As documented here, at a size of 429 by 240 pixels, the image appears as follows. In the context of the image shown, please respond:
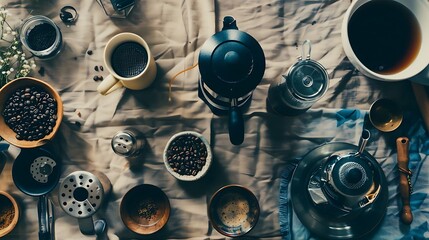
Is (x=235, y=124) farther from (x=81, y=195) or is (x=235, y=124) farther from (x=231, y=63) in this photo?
(x=81, y=195)

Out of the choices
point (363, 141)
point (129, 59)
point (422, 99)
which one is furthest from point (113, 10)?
point (422, 99)

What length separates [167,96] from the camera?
1.14m

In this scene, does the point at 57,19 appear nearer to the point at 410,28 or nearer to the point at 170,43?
the point at 170,43

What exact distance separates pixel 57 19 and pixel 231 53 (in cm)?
48

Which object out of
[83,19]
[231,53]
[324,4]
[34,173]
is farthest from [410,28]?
[34,173]

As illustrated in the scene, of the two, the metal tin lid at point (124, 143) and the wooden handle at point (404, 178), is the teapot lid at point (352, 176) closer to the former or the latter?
the wooden handle at point (404, 178)

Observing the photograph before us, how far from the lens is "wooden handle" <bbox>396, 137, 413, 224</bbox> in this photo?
3.57 ft

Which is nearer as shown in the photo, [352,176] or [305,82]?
[352,176]

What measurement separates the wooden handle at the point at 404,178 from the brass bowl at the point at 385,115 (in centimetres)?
4

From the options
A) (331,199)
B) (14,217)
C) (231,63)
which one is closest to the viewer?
(231,63)

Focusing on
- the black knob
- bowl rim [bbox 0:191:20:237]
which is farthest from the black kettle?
bowl rim [bbox 0:191:20:237]

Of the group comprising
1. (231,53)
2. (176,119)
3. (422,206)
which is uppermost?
(231,53)

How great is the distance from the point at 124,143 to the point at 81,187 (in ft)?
0.45

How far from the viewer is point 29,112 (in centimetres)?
107
